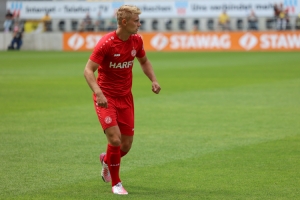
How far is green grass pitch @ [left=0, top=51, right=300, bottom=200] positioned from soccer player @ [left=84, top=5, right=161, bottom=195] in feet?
1.32

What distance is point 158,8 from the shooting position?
49.8 metres

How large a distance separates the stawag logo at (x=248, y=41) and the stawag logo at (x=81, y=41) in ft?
30.5

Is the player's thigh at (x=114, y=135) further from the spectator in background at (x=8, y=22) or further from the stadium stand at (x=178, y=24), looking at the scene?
the spectator in background at (x=8, y=22)

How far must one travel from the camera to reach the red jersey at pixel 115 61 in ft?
24.9

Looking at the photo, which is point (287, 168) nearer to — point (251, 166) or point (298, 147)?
point (251, 166)

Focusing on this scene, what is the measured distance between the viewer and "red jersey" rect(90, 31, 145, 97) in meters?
7.58

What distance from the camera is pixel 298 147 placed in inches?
409

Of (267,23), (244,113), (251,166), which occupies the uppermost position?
(251,166)

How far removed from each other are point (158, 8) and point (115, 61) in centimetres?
4256

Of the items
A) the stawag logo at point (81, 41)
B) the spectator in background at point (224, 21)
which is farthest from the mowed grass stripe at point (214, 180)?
the spectator in background at point (224, 21)

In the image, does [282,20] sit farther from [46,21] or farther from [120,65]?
[120,65]

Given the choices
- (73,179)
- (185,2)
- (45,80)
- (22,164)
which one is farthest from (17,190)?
(185,2)

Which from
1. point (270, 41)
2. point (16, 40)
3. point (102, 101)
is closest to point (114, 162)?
point (102, 101)

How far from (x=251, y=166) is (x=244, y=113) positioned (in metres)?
5.67
